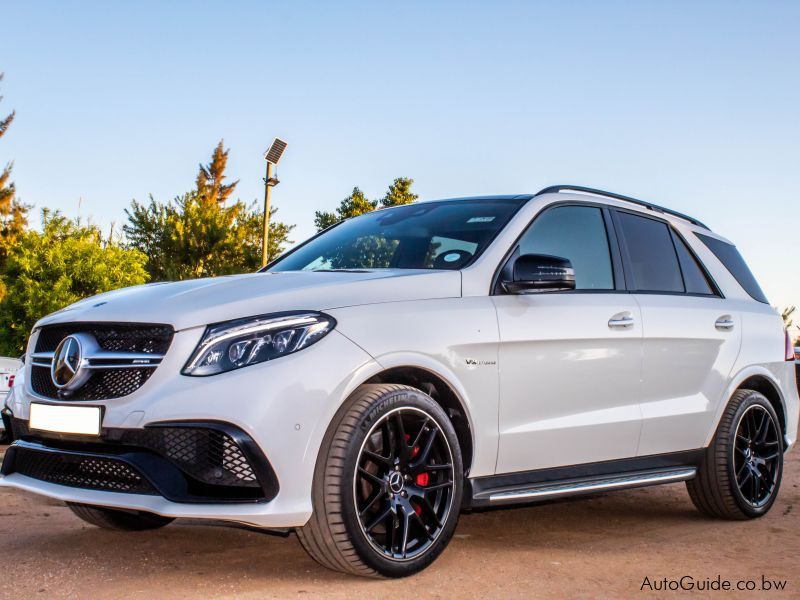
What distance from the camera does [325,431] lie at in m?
3.94

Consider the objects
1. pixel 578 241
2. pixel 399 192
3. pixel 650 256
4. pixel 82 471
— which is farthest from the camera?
pixel 399 192

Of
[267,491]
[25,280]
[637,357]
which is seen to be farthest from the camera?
[25,280]

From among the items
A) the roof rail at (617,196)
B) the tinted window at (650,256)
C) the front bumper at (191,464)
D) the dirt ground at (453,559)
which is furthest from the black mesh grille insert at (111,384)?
the tinted window at (650,256)

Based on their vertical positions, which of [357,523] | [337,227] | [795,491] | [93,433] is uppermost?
[337,227]

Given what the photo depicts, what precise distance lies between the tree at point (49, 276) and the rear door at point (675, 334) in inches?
1080

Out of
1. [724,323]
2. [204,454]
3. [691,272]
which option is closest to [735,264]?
[691,272]

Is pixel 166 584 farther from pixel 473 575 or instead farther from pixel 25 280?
pixel 25 280

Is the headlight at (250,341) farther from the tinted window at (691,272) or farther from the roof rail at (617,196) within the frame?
the tinted window at (691,272)

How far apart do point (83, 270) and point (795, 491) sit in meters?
28.5

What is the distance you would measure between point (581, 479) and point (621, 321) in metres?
0.92

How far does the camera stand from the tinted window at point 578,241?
A: 17.2 feet

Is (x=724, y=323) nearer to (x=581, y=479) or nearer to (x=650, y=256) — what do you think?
(x=650, y=256)

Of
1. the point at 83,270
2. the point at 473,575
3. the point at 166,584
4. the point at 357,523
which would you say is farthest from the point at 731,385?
the point at 83,270

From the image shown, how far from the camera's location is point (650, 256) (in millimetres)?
6000
